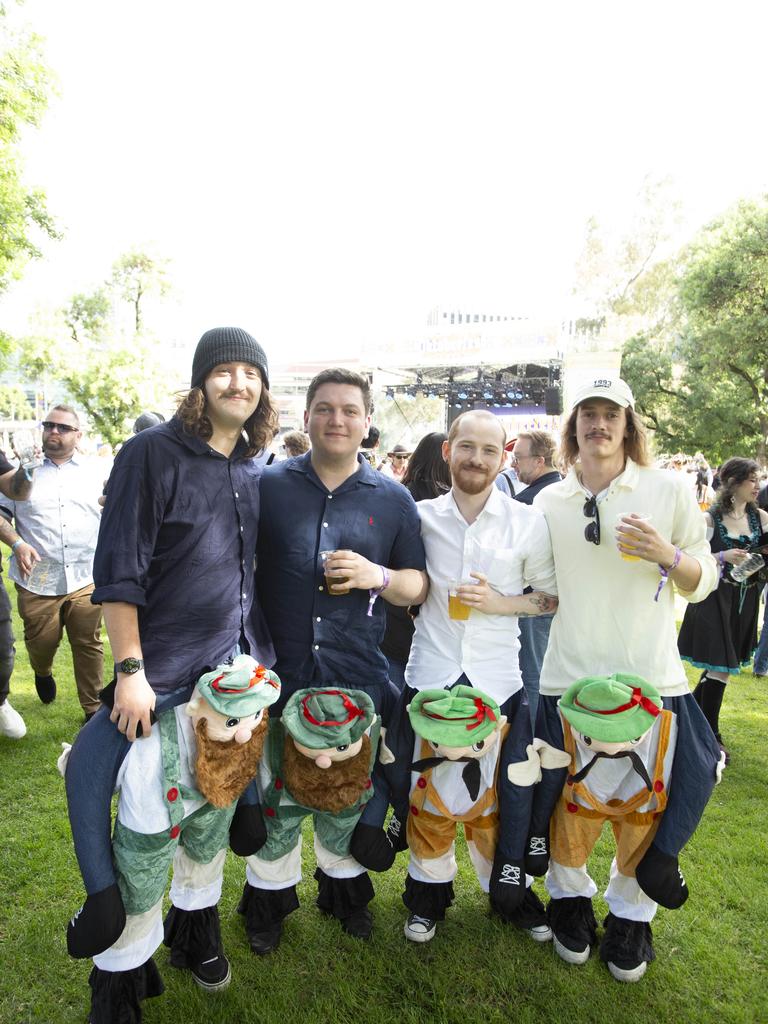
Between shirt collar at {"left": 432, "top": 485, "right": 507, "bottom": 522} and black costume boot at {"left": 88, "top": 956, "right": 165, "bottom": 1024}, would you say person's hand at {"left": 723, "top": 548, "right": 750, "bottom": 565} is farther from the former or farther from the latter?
black costume boot at {"left": 88, "top": 956, "right": 165, "bottom": 1024}

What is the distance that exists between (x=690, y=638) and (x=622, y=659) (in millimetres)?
2744

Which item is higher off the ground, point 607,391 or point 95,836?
point 607,391

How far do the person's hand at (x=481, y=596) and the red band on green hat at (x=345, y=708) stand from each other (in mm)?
604

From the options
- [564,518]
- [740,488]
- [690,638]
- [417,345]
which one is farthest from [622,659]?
[417,345]

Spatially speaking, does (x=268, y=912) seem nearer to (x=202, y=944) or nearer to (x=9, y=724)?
(x=202, y=944)

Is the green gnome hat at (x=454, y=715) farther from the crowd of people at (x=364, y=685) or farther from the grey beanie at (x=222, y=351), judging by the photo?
the grey beanie at (x=222, y=351)

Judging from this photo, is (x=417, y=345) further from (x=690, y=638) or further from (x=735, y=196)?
(x=690, y=638)

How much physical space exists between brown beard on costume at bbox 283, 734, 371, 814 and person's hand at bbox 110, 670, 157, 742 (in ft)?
2.05

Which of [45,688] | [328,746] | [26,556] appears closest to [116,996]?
[328,746]

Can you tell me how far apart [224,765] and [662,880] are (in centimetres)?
175

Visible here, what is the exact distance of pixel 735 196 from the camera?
17672mm

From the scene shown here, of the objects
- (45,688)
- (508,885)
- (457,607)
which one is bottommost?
(45,688)

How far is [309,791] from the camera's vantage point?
99.4 inches

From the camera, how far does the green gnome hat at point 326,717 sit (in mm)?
2424
